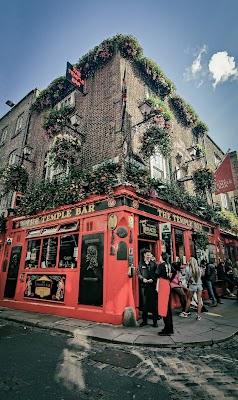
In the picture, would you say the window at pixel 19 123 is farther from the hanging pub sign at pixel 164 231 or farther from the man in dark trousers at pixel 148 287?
the man in dark trousers at pixel 148 287

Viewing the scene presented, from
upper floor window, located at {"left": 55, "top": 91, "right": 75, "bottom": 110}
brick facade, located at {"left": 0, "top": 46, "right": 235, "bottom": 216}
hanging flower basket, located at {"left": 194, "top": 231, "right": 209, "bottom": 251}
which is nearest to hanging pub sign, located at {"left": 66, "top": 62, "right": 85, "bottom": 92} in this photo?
brick facade, located at {"left": 0, "top": 46, "right": 235, "bottom": 216}

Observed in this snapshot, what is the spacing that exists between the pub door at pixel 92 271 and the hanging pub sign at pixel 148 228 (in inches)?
56.6

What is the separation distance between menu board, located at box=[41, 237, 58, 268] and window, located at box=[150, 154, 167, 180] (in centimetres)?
556

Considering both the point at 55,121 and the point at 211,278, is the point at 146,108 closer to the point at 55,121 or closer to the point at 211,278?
the point at 55,121

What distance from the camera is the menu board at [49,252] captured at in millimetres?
8820

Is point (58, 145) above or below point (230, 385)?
above

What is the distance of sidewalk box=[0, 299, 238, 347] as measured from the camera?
455cm

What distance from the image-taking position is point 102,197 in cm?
756

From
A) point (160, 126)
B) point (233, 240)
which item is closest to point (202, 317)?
point (160, 126)

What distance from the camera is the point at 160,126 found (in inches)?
356

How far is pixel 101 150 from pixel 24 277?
664 centimetres

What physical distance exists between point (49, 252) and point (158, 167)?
671 cm

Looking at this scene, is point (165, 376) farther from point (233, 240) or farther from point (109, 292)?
point (233, 240)

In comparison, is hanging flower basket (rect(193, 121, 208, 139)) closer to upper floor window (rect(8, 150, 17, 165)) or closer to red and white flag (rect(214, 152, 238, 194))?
red and white flag (rect(214, 152, 238, 194))
